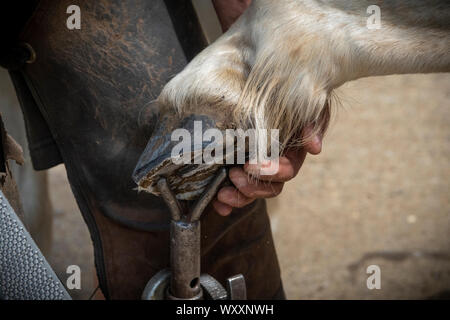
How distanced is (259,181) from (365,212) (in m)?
1.13

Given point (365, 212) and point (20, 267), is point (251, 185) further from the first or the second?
point (365, 212)

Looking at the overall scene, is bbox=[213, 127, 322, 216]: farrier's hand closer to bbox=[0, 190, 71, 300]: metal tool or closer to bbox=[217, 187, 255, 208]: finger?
bbox=[217, 187, 255, 208]: finger

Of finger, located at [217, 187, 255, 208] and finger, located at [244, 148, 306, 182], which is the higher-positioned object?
finger, located at [244, 148, 306, 182]

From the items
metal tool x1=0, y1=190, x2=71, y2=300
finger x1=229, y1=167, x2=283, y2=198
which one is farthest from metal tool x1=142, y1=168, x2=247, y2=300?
metal tool x1=0, y1=190, x2=71, y2=300

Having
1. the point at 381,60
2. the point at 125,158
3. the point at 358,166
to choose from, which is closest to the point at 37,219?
the point at 125,158

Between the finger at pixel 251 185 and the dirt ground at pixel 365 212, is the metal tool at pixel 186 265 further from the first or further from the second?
the dirt ground at pixel 365 212

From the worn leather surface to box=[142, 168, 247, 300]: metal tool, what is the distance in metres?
0.07

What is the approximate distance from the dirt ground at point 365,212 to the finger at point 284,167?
16.6 inches

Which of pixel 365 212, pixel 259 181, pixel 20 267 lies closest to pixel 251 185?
pixel 259 181

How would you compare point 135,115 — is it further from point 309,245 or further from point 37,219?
point 309,245

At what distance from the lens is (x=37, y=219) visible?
119 cm

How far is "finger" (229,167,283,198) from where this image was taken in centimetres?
60

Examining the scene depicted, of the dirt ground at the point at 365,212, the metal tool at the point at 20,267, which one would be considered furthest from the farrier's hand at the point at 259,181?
the dirt ground at the point at 365,212
